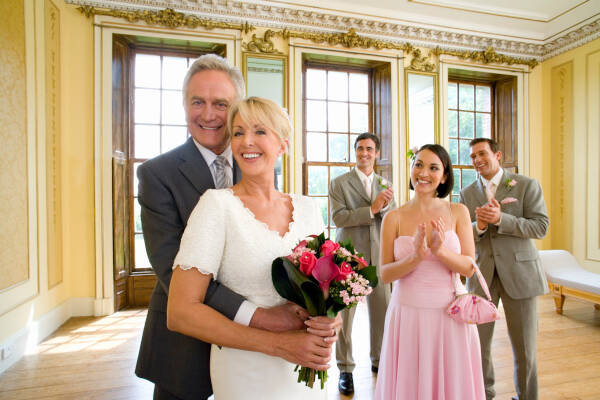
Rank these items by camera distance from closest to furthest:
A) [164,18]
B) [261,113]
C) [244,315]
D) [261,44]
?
[244,315] < [261,113] < [164,18] < [261,44]

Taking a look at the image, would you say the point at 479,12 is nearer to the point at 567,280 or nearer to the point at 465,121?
the point at 465,121

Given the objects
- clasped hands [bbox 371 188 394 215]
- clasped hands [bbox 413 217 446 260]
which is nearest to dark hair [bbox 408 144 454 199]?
clasped hands [bbox 413 217 446 260]

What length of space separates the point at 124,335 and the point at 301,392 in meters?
3.34

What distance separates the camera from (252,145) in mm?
1201

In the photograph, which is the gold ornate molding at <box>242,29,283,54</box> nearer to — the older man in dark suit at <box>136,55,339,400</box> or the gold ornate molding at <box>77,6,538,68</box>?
the gold ornate molding at <box>77,6,538,68</box>

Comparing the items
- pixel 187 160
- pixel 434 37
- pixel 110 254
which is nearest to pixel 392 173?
pixel 434 37

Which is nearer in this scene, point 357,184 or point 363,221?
point 363,221

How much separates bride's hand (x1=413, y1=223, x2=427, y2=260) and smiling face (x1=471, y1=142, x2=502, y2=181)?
1.17 meters

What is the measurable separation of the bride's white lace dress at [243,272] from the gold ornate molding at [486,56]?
18.6 feet

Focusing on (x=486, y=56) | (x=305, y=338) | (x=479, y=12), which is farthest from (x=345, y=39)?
(x=305, y=338)

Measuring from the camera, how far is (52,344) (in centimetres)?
360

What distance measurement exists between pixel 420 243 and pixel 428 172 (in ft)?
1.57

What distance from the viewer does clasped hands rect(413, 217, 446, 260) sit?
1746mm

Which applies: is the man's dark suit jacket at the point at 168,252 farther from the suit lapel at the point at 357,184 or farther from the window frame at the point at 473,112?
the window frame at the point at 473,112
